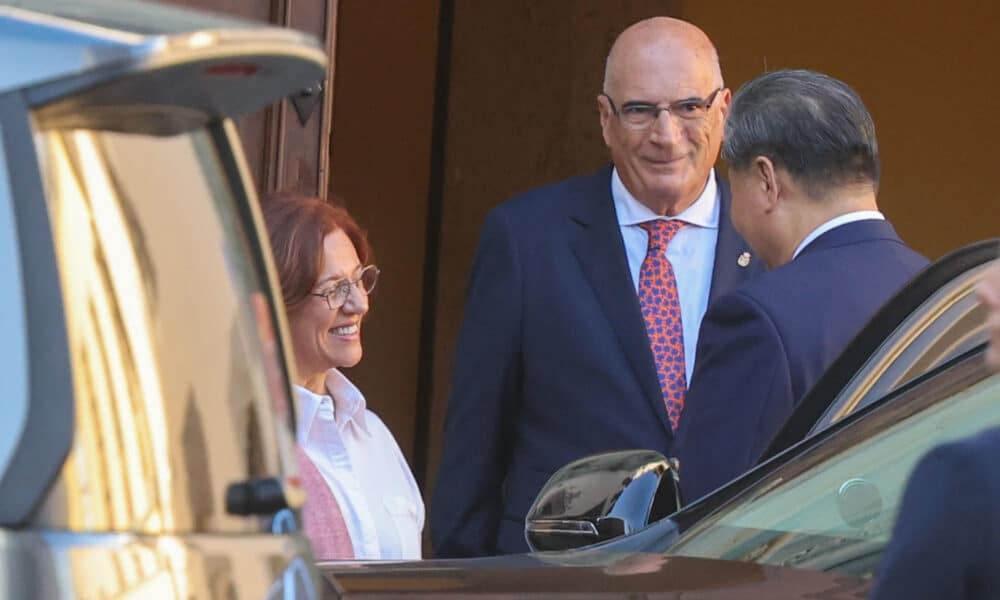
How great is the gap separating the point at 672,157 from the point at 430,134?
360 centimetres

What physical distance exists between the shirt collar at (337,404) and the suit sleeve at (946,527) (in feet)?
8.17

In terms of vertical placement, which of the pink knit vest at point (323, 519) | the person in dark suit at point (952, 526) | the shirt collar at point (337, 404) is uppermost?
the person in dark suit at point (952, 526)

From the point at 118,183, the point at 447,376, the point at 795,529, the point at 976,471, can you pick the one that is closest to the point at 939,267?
the point at 795,529

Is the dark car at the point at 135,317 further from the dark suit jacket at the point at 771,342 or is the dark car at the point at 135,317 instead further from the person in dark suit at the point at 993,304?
the dark suit jacket at the point at 771,342

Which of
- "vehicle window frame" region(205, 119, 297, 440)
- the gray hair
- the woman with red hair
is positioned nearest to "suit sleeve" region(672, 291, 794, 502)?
the gray hair

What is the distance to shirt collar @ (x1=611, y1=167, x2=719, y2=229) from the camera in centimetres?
517

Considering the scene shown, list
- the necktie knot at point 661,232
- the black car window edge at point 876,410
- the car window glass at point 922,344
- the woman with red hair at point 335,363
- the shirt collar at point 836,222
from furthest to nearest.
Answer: the necktie knot at point 661,232
the woman with red hair at point 335,363
the shirt collar at point 836,222
the car window glass at point 922,344
the black car window edge at point 876,410

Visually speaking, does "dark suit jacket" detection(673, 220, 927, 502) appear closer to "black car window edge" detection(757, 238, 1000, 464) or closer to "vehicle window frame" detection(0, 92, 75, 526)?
"black car window edge" detection(757, 238, 1000, 464)

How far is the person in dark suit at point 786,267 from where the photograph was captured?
154 inches

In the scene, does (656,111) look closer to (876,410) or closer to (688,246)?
(688,246)

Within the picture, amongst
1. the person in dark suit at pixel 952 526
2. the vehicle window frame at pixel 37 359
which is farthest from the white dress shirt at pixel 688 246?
the vehicle window frame at pixel 37 359

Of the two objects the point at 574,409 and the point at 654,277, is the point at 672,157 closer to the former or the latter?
the point at 654,277

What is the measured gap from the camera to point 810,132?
13.6 ft

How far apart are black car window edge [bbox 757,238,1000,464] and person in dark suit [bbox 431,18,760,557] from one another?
1.44 meters
